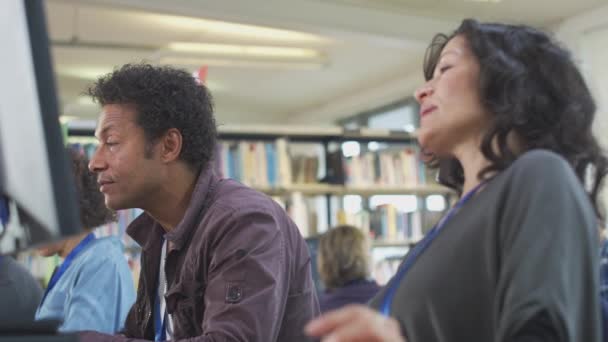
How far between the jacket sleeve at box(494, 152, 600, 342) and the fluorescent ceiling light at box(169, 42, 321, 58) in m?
6.03

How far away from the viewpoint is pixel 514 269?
0.86 metres

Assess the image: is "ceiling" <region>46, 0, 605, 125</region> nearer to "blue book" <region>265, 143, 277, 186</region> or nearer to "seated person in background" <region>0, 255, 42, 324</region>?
"blue book" <region>265, 143, 277, 186</region>

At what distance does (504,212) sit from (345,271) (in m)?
2.73

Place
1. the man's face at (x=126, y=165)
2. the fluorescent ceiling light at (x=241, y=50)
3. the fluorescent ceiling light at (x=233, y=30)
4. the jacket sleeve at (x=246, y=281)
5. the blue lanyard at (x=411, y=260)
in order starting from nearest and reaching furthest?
the blue lanyard at (x=411, y=260), the jacket sleeve at (x=246, y=281), the man's face at (x=126, y=165), the fluorescent ceiling light at (x=233, y=30), the fluorescent ceiling light at (x=241, y=50)

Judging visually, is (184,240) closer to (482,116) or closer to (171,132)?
(171,132)

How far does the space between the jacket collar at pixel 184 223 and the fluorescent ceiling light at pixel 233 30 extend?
15.4 feet

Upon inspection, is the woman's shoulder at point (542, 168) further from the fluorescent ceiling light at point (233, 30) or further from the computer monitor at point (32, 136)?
the fluorescent ceiling light at point (233, 30)

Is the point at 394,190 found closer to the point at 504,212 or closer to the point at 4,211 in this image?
the point at 504,212

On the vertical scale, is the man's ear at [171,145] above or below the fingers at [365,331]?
above

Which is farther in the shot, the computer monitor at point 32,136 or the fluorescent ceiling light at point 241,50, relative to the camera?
the fluorescent ceiling light at point 241,50

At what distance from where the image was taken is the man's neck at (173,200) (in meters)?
1.75

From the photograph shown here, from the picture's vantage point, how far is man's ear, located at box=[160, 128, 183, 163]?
1.78 meters

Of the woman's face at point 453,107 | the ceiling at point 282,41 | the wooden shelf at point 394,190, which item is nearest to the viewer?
the woman's face at point 453,107

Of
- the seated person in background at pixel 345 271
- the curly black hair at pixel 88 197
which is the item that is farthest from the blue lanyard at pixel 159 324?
the seated person in background at pixel 345 271
